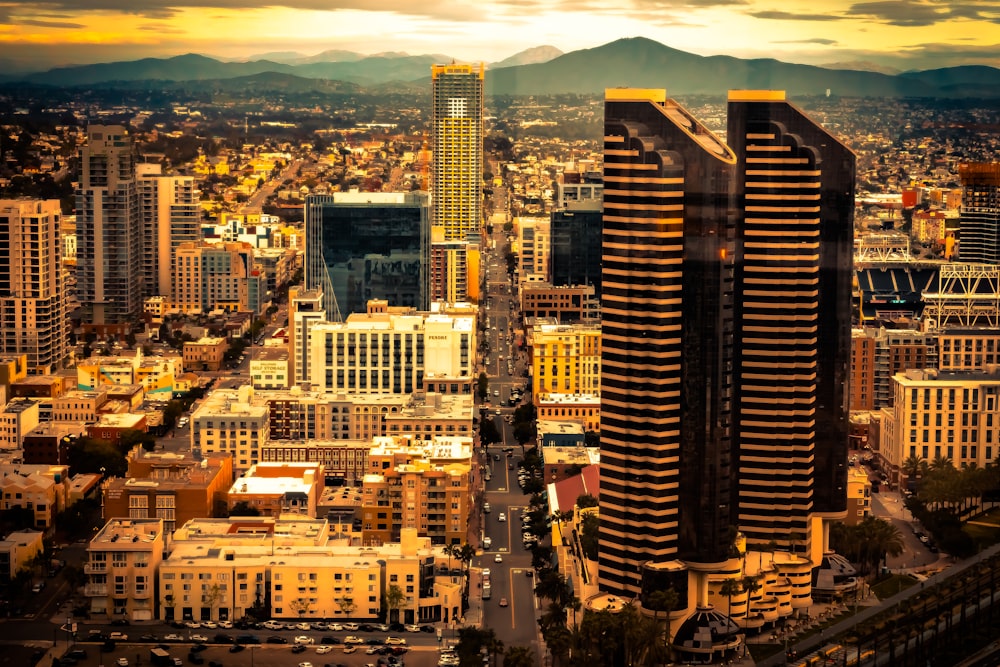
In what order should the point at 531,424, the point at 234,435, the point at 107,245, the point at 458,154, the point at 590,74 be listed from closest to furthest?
the point at 234,435 → the point at 531,424 → the point at 590,74 → the point at 107,245 → the point at 458,154

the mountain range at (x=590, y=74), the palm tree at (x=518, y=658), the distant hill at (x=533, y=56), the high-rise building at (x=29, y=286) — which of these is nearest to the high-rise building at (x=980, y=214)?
the mountain range at (x=590, y=74)

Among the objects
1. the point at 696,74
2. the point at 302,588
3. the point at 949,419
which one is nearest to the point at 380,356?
the point at 696,74

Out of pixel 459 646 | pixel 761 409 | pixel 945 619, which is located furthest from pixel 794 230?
pixel 459 646

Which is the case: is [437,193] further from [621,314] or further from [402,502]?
[621,314]

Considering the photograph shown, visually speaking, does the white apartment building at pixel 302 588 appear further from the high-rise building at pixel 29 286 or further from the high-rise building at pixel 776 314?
the high-rise building at pixel 29 286

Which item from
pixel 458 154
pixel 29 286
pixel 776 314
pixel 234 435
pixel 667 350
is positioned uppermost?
pixel 458 154

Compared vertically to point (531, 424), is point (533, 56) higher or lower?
higher

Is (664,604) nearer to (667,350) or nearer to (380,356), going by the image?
(667,350)
